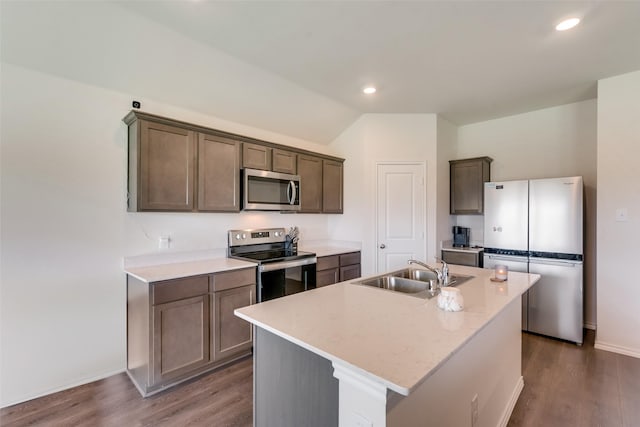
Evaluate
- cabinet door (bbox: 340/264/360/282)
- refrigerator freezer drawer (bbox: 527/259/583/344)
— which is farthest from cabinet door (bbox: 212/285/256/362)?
refrigerator freezer drawer (bbox: 527/259/583/344)

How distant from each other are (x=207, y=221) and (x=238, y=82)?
1.41 m

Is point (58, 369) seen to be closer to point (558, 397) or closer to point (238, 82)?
point (238, 82)

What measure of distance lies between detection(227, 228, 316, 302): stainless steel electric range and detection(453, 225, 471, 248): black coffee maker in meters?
2.16

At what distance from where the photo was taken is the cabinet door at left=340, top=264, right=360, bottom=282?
3.80 meters

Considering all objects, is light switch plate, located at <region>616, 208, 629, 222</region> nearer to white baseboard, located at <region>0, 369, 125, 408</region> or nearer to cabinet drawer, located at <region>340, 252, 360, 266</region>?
cabinet drawer, located at <region>340, 252, 360, 266</region>

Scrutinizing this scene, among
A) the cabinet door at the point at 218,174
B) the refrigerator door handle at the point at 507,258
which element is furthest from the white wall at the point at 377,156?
the cabinet door at the point at 218,174

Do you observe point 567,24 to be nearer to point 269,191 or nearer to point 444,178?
point 444,178

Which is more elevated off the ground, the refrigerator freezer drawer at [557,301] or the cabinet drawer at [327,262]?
the cabinet drawer at [327,262]

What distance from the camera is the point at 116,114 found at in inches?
99.3

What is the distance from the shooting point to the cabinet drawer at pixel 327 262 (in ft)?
11.5

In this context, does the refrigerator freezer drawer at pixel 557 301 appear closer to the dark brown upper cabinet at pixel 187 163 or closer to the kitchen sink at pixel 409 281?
the kitchen sink at pixel 409 281

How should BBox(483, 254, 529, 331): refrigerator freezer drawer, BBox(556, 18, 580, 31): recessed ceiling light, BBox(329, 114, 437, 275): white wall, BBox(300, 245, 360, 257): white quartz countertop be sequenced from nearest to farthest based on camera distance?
1. BBox(556, 18, 580, 31): recessed ceiling light
2. BBox(483, 254, 529, 331): refrigerator freezer drawer
3. BBox(300, 245, 360, 257): white quartz countertop
4. BBox(329, 114, 437, 275): white wall

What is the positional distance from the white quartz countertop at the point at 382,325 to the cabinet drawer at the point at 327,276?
1.56 meters

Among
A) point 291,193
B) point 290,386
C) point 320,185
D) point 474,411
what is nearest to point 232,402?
point 290,386
